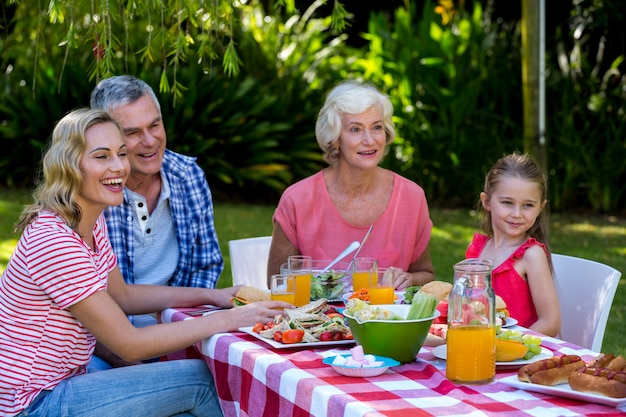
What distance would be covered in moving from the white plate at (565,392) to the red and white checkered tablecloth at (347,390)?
0.04ft

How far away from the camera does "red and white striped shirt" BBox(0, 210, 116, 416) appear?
8.92 ft

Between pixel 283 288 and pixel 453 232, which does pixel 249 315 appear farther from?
pixel 453 232

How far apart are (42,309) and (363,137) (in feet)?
5.33

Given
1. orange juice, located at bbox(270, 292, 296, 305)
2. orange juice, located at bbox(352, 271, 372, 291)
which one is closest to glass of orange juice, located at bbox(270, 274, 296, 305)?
orange juice, located at bbox(270, 292, 296, 305)

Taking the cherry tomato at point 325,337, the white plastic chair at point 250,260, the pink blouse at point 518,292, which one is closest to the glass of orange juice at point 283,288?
the cherry tomato at point 325,337

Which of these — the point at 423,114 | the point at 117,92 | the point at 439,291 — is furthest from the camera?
the point at 423,114

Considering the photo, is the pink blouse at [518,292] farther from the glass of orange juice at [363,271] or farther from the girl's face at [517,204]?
the glass of orange juice at [363,271]

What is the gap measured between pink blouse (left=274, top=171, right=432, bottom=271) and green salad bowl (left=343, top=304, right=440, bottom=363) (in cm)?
148

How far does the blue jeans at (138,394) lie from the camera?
8.91 feet

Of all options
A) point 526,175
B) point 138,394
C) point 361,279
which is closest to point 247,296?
point 361,279

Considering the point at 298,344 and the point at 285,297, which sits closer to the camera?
the point at 298,344

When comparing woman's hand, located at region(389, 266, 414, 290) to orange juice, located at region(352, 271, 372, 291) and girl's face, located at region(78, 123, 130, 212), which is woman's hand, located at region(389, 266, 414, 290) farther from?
girl's face, located at region(78, 123, 130, 212)

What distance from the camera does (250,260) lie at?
430 centimetres

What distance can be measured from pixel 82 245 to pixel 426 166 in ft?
25.0
